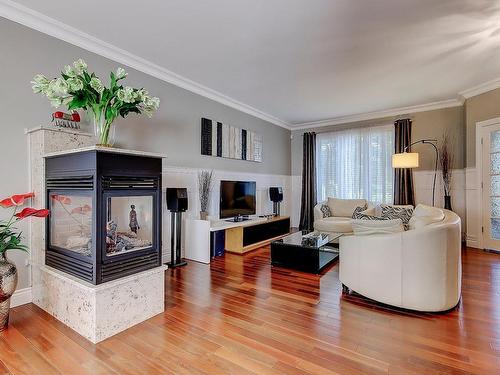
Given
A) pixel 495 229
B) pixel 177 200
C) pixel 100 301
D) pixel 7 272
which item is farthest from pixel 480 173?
pixel 7 272

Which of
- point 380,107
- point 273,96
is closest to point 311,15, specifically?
point 273,96

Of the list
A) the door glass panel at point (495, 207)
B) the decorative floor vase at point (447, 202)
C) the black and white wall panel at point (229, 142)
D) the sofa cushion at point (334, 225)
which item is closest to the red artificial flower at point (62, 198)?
the black and white wall panel at point (229, 142)

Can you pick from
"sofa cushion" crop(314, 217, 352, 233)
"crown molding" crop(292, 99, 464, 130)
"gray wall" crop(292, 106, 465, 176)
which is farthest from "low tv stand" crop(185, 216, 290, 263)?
"gray wall" crop(292, 106, 465, 176)

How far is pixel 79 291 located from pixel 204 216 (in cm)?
226

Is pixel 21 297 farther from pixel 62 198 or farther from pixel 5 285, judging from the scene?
pixel 62 198

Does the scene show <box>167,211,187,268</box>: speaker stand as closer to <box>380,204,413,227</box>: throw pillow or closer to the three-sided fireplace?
the three-sided fireplace

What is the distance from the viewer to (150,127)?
3.55 meters

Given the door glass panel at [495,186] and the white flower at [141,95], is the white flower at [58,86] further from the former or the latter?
the door glass panel at [495,186]

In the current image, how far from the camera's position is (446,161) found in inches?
198

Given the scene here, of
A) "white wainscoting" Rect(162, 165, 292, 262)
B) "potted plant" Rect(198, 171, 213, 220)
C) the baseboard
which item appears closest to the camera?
the baseboard

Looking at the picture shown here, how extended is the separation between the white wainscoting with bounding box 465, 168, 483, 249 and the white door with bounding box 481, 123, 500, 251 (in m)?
0.07

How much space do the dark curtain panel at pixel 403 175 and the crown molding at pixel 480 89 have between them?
3.25 feet

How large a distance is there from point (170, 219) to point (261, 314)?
209 centimetres

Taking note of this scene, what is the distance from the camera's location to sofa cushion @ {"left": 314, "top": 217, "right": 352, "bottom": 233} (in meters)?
4.75
